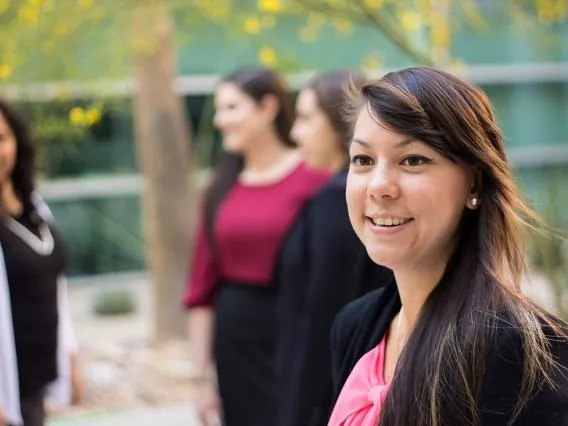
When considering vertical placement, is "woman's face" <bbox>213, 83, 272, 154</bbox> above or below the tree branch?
below

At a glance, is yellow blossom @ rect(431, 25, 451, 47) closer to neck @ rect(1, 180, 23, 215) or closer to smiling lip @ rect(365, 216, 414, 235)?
neck @ rect(1, 180, 23, 215)

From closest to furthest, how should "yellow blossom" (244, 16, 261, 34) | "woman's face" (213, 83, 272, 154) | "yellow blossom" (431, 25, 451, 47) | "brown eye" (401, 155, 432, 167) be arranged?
1. "brown eye" (401, 155, 432, 167)
2. "woman's face" (213, 83, 272, 154)
3. "yellow blossom" (431, 25, 451, 47)
4. "yellow blossom" (244, 16, 261, 34)

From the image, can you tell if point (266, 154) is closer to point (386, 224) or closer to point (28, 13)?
point (28, 13)

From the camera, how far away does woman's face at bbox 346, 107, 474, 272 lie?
1.63m

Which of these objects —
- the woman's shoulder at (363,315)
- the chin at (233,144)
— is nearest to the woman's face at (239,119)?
the chin at (233,144)

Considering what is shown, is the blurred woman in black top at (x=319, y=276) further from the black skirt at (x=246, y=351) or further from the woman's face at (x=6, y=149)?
the woman's face at (x=6, y=149)

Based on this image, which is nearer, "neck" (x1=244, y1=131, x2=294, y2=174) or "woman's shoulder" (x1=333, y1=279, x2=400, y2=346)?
"woman's shoulder" (x1=333, y1=279, x2=400, y2=346)

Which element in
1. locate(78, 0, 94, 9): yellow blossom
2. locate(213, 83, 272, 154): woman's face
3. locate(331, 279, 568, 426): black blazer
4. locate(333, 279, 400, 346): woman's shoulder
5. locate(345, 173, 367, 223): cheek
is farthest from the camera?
locate(78, 0, 94, 9): yellow blossom

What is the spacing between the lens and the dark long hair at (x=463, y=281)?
1.53 meters

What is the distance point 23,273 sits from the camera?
3266mm

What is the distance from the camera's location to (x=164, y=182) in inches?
338

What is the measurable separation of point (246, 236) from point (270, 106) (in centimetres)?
58

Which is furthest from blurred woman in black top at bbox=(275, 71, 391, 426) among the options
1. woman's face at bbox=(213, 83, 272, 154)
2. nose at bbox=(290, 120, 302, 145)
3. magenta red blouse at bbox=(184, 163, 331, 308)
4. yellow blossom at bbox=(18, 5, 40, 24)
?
yellow blossom at bbox=(18, 5, 40, 24)

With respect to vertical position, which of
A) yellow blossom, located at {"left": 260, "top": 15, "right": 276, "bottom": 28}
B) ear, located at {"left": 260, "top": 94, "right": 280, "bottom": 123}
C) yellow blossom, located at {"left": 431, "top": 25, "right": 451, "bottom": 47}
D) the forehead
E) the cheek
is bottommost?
the cheek
